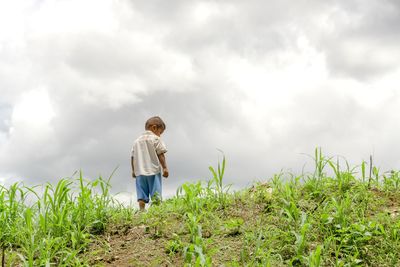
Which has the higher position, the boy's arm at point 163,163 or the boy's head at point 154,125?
the boy's head at point 154,125

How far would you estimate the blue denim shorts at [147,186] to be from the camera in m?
9.56

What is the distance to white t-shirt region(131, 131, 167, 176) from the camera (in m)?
9.62

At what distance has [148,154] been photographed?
9.65 meters

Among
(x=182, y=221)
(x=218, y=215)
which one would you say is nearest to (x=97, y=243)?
(x=182, y=221)

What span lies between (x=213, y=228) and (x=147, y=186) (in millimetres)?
4307

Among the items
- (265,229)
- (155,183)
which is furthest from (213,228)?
(155,183)

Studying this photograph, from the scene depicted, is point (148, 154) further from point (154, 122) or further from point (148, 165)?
point (154, 122)

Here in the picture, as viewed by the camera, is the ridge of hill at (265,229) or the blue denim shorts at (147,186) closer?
the ridge of hill at (265,229)

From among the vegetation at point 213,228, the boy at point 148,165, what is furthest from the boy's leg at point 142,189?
the vegetation at point 213,228

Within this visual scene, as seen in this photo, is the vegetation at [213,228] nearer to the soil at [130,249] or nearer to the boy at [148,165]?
the soil at [130,249]

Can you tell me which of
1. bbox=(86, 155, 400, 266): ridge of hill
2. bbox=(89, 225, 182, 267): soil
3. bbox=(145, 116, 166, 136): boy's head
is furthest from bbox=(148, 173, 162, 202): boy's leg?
bbox=(89, 225, 182, 267): soil

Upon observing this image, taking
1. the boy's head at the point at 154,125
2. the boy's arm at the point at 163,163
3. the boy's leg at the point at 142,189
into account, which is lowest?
the boy's leg at the point at 142,189

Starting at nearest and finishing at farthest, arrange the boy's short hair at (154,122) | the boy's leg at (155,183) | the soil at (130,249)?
1. the soil at (130,249)
2. the boy's leg at (155,183)
3. the boy's short hair at (154,122)

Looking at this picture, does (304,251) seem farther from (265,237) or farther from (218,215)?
(218,215)
